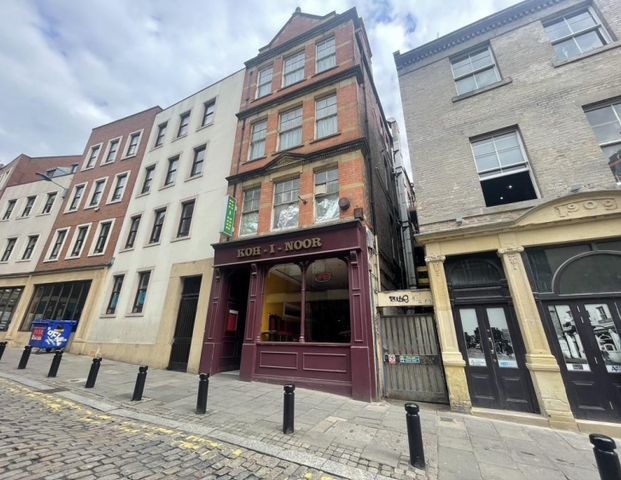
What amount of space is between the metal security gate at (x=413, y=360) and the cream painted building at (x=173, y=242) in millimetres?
7618

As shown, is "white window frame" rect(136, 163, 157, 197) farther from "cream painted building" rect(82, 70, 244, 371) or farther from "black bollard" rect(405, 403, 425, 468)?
"black bollard" rect(405, 403, 425, 468)

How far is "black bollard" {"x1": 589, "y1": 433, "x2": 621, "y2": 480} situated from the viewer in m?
2.66

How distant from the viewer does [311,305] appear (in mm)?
13953

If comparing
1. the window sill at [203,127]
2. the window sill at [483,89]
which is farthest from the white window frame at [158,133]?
the window sill at [483,89]

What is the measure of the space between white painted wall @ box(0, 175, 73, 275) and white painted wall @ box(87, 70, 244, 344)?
8772mm

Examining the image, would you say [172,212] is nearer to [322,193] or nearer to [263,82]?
[263,82]

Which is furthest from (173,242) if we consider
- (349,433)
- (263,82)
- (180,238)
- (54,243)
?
(349,433)

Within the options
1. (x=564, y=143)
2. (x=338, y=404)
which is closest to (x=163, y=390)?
(x=338, y=404)

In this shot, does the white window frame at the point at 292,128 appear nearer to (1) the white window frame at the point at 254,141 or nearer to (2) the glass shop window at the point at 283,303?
(1) the white window frame at the point at 254,141

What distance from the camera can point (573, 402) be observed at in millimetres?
5949

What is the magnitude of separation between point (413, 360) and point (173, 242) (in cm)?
Result: 1219

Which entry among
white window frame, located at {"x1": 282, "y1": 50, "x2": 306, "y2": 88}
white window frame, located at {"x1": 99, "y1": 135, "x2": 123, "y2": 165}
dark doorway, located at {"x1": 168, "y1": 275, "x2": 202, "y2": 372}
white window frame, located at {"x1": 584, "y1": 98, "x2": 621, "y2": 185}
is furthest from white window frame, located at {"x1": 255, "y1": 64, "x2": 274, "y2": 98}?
white window frame, located at {"x1": 584, "y1": 98, "x2": 621, "y2": 185}

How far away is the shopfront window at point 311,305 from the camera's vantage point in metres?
12.3

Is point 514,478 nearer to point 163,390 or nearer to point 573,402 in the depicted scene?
point 573,402
